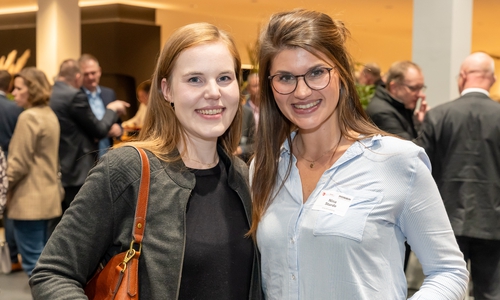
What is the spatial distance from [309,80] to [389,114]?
3238 millimetres

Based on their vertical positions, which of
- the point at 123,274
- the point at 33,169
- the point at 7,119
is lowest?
the point at 33,169

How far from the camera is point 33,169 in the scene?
500 centimetres

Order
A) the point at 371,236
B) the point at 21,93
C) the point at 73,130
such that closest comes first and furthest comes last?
the point at 371,236, the point at 73,130, the point at 21,93

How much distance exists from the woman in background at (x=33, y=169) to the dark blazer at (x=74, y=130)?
105 mm

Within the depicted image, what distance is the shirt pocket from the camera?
166cm

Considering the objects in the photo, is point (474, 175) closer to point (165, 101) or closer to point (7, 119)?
point (165, 101)

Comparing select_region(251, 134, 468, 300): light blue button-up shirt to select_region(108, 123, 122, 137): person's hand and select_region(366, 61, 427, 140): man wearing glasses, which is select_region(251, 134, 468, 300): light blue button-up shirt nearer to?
select_region(366, 61, 427, 140): man wearing glasses

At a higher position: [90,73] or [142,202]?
[90,73]

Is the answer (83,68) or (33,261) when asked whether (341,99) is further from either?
(83,68)

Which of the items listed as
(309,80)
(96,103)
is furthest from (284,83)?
(96,103)

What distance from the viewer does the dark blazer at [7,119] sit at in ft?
18.1

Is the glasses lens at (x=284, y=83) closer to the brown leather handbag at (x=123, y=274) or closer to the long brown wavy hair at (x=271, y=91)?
the long brown wavy hair at (x=271, y=91)

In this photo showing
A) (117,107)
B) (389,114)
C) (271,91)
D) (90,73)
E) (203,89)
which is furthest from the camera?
(90,73)

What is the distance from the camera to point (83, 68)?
5941 mm
